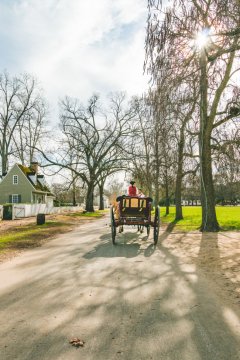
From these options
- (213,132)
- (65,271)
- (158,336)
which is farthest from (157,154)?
(158,336)

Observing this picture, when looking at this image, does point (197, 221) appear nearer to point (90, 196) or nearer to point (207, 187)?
point (207, 187)

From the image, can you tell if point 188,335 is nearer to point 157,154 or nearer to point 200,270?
point 200,270

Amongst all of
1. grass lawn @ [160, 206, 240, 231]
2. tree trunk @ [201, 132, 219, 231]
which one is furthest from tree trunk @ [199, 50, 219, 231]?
grass lawn @ [160, 206, 240, 231]

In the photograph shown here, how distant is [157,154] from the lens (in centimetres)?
2425

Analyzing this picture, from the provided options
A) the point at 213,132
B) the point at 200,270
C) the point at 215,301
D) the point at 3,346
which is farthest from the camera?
the point at 213,132

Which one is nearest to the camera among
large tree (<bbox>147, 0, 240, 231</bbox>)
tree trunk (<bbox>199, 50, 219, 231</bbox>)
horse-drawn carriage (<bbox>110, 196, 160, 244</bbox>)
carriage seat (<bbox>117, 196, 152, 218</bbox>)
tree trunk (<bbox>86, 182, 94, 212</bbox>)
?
large tree (<bbox>147, 0, 240, 231</bbox>)

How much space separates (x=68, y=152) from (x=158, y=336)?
41384 millimetres

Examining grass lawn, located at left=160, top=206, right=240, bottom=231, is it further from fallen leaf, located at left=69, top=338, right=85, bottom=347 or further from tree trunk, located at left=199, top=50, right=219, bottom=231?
fallen leaf, located at left=69, top=338, right=85, bottom=347

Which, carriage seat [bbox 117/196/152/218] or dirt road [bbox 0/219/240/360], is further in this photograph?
carriage seat [bbox 117/196/152/218]

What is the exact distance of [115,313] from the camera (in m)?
4.66

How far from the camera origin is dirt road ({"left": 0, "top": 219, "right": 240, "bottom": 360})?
3.54 meters

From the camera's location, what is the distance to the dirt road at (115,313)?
354 cm

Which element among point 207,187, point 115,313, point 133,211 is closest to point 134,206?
point 133,211

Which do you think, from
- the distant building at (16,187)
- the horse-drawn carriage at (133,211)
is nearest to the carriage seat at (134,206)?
the horse-drawn carriage at (133,211)
